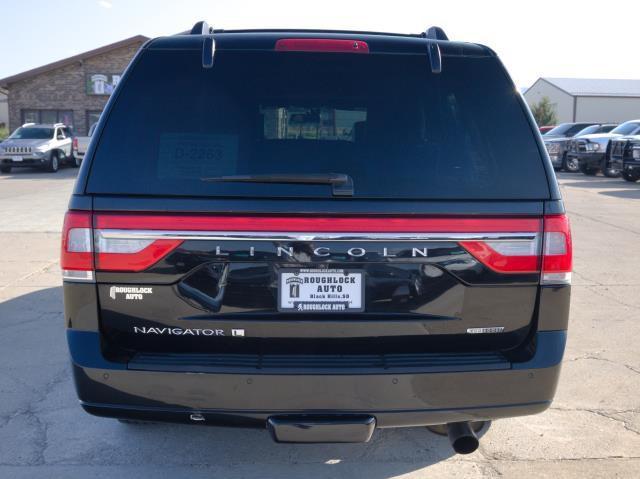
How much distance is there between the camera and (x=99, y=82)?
3659cm

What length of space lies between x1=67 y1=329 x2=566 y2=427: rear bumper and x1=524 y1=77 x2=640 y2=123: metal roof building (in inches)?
2425

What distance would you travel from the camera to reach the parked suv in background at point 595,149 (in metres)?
22.5

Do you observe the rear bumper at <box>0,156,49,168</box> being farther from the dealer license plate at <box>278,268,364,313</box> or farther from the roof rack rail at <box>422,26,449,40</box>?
the dealer license plate at <box>278,268,364,313</box>

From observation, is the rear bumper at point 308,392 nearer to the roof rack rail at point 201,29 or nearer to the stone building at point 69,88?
the roof rack rail at point 201,29

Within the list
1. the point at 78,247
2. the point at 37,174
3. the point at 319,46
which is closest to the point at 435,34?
the point at 319,46

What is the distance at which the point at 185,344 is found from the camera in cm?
281

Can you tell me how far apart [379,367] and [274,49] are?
1426mm

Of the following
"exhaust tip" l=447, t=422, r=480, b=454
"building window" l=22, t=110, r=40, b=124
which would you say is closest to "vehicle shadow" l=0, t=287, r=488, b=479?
"exhaust tip" l=447, t=422, r=480, b=454

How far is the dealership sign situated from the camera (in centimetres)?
3653

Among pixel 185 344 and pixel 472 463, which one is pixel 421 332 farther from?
pixel 472 463

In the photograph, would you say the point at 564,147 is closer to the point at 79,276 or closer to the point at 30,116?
the point at 79,276

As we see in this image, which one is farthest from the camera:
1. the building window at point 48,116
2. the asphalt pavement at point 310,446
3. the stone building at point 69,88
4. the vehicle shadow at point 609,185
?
the building window at point 48,116

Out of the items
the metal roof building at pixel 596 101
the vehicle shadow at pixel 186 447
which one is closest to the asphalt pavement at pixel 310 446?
the vehicle shadow at pixel 186 447

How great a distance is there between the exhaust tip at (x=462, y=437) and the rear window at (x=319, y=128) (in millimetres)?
1043
